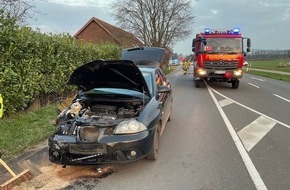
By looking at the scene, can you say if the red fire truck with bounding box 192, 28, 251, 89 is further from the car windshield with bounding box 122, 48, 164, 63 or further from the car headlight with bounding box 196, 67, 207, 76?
the car windshield with bounding box 122, 48, 164, 63

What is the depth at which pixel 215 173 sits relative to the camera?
4805 mm

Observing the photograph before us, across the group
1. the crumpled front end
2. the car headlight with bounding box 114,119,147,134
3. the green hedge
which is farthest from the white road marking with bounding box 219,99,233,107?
the car headlight with bounding box 114,119,147,134

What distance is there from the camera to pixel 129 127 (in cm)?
472

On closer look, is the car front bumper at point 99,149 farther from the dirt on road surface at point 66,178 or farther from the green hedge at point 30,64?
the green hedge at point 30,64

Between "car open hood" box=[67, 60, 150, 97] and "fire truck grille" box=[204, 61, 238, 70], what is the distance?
11253 mm

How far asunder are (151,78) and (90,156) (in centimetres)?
247

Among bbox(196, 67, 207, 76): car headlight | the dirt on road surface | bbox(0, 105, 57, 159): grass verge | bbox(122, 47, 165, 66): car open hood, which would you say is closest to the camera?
the dirt on road surface

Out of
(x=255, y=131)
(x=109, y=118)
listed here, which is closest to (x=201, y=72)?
(x=255, y=131)

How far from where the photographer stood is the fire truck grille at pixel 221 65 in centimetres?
1633

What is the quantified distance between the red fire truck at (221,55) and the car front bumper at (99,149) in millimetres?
12533

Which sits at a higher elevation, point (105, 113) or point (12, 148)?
point (105, 113)

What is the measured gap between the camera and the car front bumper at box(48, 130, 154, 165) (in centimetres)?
455

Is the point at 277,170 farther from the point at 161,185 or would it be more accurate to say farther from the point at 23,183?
the point at 23,183

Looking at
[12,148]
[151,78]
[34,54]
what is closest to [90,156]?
[12,148]
